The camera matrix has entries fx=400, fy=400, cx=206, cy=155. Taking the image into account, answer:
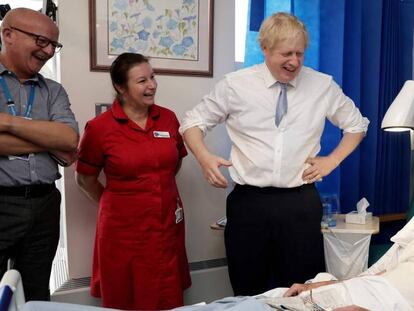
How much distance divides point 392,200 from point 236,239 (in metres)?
1.42

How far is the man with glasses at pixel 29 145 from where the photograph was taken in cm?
144

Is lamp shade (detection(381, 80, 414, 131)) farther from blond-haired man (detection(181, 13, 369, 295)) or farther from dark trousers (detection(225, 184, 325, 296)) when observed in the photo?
dark trousers (detection(225, 184, 325, 296))

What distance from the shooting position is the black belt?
1.46m

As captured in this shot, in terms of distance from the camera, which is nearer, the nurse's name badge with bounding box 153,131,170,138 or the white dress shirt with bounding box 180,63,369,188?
the white dress shirt with bounding box 180,63,369,188

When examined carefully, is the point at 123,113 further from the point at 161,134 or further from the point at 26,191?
the point at 26,191

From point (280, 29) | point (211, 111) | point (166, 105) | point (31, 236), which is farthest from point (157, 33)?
point (31, 236)

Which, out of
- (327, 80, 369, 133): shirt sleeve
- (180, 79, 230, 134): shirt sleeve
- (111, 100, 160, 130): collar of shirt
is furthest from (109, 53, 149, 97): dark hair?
(327, 80, 369, 133): shirt sleeve

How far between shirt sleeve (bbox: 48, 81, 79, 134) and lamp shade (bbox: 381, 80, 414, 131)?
1335 mm

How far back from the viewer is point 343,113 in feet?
5.67

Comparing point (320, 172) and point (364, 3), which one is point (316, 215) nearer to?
point (320, 172)

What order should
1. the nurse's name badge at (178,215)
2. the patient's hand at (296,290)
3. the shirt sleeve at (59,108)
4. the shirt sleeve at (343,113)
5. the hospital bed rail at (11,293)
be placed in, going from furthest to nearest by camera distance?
the nurse's name badge at (178,215) < the shirt sleeve at (343,113) < the shirt sleeve at (59,108) < the patient's hand at (296,290) < the hospital bed rail at (11,293)

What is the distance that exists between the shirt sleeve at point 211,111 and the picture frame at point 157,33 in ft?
2.16

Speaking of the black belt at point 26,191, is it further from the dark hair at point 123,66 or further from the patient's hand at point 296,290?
the patient's hand at point 296,290

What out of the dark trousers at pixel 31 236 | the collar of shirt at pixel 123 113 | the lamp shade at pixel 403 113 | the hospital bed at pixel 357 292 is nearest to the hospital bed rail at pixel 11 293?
the hospital bed at pixel 357 292
